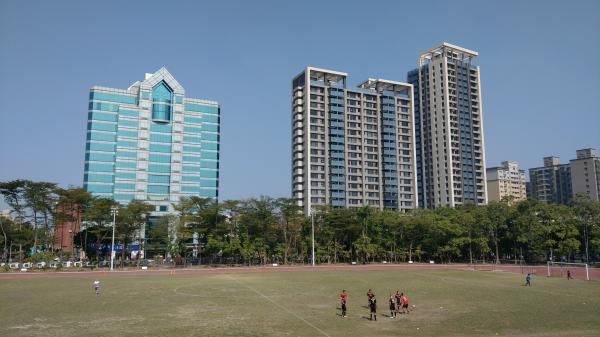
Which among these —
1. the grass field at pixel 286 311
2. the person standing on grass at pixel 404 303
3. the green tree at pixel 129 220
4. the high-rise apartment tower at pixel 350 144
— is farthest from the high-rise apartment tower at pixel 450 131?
the person standing on grass at pixel 404 303

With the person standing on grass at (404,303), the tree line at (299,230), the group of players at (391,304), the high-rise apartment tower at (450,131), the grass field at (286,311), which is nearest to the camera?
the grass field at (286,311)

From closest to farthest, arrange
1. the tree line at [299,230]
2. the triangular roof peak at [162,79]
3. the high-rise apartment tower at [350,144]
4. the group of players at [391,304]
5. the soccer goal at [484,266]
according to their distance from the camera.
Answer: the group of players at [391,304] < the soccer goal at [484,266] < the tree line at [299,230] < the triangular roof peak at [162,79] < the high-rise apartment tower at [350,144]

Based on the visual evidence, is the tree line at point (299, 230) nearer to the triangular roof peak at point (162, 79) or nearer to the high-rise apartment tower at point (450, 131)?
the triangular roof peak at point (162, 79)

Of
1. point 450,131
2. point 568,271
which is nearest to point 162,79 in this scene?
point 450,131

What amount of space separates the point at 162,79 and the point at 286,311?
11992cm

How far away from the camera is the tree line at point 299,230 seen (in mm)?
89688

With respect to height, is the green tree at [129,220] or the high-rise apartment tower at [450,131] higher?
the high-rise apartment tower at [450,131]

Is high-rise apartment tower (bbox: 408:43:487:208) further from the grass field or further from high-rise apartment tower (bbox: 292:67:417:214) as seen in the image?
the grass field

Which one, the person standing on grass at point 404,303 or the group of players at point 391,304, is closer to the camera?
the group of players at point 391,304

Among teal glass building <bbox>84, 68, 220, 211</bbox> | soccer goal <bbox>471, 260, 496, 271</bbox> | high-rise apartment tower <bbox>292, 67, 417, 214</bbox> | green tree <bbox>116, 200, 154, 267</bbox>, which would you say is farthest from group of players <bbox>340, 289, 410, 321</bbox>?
high-rise apartment tower <bbox>292, 67, 417, 214</bbox>

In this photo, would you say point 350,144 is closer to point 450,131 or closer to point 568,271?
point 450,131

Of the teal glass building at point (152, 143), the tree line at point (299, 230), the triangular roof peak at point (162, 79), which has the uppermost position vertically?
the triangular roof peak at point (162, 79)

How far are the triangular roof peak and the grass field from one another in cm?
9672

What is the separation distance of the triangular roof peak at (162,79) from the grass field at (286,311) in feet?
317
